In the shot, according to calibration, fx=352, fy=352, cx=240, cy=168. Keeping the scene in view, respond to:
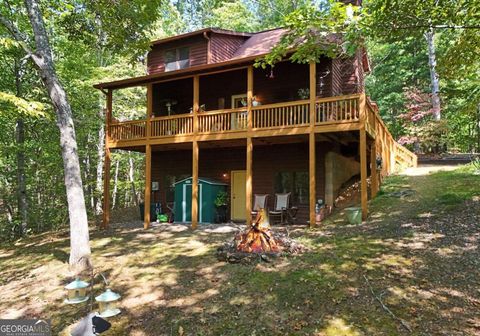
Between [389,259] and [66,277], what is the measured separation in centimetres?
633

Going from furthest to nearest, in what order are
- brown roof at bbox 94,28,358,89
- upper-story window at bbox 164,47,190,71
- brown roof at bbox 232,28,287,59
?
1. upper-story window at bbox 164,47,190,71
2. brown roof at bbox 232,28,287,59
3. brown roof at bbox 94,28,358,89

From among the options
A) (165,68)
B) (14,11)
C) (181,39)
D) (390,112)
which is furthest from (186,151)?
(390,112)

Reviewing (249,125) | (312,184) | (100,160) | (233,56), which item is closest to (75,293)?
(312,184)

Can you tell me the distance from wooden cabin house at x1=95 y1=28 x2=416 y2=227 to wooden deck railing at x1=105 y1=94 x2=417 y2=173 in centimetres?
3

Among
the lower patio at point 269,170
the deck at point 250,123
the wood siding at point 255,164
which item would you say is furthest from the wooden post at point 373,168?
the wood siding at point 255,164

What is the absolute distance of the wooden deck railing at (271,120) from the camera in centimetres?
1002

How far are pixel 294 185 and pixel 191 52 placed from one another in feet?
24.3

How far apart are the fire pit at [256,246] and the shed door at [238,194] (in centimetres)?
646

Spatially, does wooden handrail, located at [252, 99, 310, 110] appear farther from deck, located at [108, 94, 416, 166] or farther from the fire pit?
the fire pit

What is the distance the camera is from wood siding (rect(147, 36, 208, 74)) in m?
15.1

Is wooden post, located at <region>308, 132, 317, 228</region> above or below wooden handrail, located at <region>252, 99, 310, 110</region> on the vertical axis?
below

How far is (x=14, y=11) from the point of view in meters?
14.0

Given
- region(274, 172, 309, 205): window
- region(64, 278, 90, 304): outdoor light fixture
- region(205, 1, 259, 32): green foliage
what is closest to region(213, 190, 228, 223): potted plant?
region(274, 172, 309, 205): window

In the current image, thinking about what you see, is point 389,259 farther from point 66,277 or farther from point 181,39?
point 181,39
